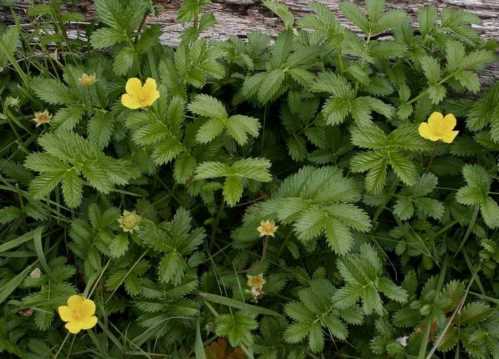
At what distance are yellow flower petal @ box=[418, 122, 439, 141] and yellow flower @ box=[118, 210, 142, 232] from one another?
106 cm

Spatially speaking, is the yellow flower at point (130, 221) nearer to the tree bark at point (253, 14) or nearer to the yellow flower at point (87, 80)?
the yellow flower at point (87, 80)

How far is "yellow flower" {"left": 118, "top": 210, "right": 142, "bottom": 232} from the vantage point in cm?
216

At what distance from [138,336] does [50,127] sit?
35.7 inches

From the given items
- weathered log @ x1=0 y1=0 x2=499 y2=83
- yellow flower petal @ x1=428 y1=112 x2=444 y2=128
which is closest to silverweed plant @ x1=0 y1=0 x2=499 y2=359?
yellow flower petal @ x1=428 y1=112 x2=444 y2=128

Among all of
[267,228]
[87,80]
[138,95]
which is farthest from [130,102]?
[267,228]

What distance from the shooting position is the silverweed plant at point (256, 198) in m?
2.12

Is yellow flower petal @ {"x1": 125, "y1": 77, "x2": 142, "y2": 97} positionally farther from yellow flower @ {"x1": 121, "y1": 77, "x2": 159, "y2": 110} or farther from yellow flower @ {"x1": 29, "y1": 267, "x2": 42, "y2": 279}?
yellow flower @ {"x1": 29, "y1": 267, "x2": 42, "y2": 279}

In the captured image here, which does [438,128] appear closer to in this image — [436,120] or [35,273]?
[436,120]

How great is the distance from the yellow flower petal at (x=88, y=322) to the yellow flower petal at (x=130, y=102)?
729 mm

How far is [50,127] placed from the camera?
242 centimetres

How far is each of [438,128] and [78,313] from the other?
142 centimetres

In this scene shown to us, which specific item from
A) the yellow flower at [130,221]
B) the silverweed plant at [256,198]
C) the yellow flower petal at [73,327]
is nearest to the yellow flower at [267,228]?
the silverweed plant at [256,198]

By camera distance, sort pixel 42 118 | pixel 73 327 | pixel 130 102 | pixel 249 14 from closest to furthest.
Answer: pixel 73 327 → pixel 130 102 → pixel 42 118 → pixel 249 14

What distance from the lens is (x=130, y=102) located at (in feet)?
6.88
